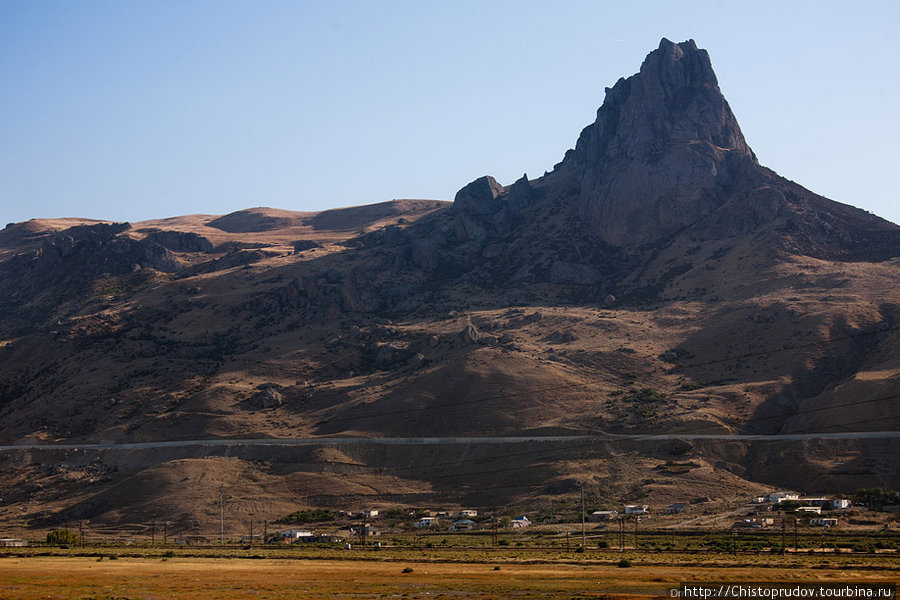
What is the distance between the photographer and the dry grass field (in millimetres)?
65250

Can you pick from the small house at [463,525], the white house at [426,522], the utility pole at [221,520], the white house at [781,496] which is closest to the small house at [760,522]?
the white house at [781,496]

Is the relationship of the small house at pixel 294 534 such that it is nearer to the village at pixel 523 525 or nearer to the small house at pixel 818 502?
the village at pixel 523 525

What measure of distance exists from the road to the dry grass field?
55648mm

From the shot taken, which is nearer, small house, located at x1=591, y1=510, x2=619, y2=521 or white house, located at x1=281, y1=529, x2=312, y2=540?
white house, located at x1=281, y1=529, x2=312, y2=540

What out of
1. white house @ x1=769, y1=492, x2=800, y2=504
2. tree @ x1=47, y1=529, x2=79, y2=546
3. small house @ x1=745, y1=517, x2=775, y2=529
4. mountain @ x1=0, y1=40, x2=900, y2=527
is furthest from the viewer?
mountain @ x1=0, y1=40, x2=900, y2=527

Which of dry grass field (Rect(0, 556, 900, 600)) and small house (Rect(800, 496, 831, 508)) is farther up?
dry grass field (Rect(0, 556, 900, 600))

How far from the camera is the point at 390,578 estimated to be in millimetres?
74625

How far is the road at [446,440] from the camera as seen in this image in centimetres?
13412

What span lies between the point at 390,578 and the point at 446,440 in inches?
2784

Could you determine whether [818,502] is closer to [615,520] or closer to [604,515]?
[615,520]

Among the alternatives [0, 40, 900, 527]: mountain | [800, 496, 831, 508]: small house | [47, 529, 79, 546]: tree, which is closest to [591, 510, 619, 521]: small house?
[0, 40, 900, 527]: mountain

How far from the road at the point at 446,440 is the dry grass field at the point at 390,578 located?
5565 centimetres

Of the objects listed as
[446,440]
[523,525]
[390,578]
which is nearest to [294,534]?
[523,525]

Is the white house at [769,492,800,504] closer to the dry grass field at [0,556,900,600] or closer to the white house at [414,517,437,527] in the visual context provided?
the white house at [414,517,437,527]
